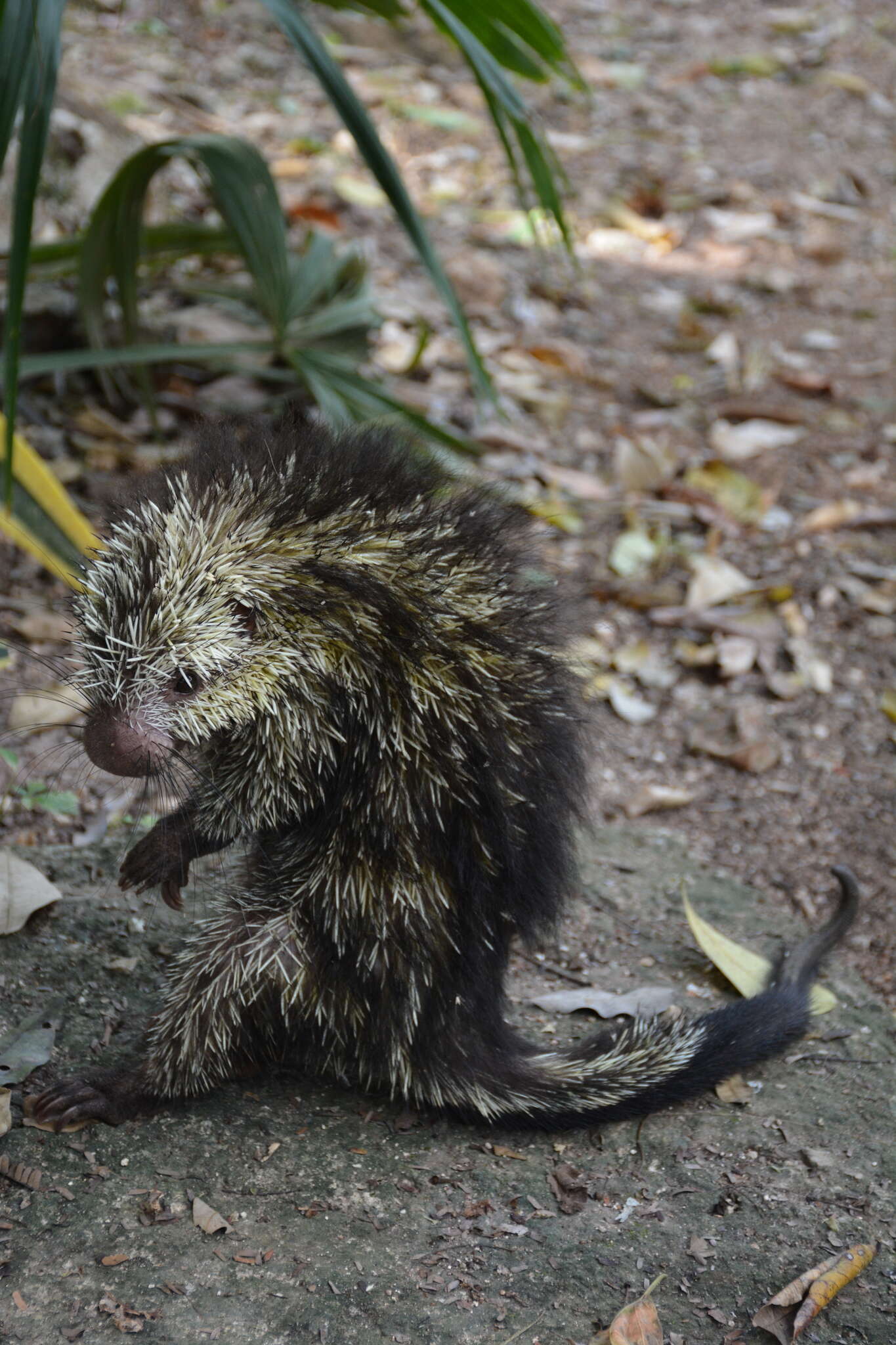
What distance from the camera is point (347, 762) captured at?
2518 mm

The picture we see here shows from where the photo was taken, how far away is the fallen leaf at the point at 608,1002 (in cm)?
310

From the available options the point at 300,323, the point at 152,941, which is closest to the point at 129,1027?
the point at 152,941

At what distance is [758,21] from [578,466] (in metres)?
7.02

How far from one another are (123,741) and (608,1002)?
4.77ft

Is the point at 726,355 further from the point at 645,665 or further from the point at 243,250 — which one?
the point at 243,250

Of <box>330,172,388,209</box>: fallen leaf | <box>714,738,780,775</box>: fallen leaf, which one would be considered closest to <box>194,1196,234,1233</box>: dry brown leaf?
<box>714,738,780,775</box>: fallen leaf

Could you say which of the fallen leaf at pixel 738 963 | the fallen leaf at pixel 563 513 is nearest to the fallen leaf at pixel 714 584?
the fallen leaf at pixel 563 513

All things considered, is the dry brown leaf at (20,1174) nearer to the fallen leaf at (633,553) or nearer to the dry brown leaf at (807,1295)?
the dry brown leaf at (807,1295)

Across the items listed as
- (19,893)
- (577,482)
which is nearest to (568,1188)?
(19,893)

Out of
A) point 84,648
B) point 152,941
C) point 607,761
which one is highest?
point 84,648

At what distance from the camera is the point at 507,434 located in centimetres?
577

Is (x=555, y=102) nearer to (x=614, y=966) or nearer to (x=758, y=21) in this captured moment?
(x=758, y=21)

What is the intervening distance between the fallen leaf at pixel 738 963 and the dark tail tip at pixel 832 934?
0.20 ft

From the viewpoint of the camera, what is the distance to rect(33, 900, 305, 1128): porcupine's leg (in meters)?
A: 2.53
